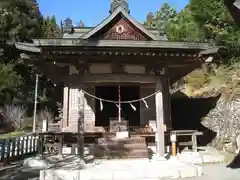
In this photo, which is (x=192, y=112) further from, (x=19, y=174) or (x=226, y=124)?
(x=19, y=174)

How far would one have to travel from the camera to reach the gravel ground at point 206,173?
25.7ft

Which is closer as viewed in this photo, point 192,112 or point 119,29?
point 119,29

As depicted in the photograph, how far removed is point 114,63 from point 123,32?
329 centimetres

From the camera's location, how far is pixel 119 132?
38.7 feet

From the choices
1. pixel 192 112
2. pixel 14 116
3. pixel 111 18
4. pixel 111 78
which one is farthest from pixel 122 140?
pixel 14 116

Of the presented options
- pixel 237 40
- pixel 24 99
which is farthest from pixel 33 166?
pixel 24 99

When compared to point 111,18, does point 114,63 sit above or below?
below

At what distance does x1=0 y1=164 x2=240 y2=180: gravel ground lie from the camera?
25.7ft

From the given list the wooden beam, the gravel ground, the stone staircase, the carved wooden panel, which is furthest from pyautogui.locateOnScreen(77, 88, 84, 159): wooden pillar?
the carved wooden panel

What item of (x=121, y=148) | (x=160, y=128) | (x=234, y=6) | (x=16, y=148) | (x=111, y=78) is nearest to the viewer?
(x=234, y=6)

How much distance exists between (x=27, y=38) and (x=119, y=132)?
82.9 ft

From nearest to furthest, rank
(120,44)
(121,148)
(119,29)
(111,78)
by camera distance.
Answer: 1. (120,44)
2. (111,78)
3. (121,148)
4. (119,29)

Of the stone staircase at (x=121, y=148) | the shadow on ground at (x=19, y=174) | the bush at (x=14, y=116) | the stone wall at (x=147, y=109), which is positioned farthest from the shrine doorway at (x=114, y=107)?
the bush at (x=14, y=116)

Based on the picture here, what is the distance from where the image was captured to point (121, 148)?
1091 cm
